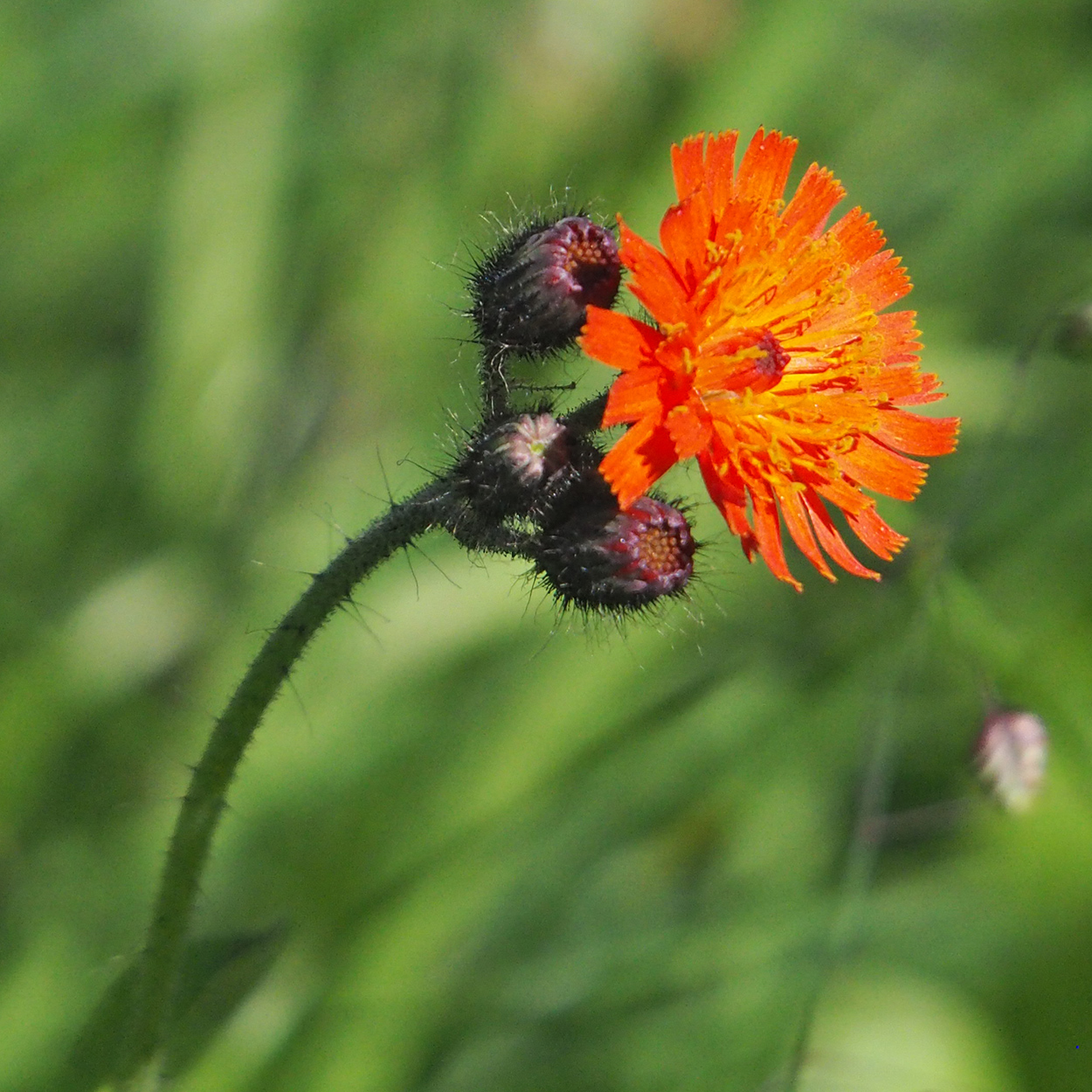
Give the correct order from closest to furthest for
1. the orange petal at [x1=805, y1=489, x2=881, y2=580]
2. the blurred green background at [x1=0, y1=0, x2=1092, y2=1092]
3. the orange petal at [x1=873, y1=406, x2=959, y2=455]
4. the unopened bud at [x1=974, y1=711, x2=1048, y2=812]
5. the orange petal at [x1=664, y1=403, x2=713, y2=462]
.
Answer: the orange petal at [x1=664, y1=403, x2=713, y2=462]
the orange petal at [x1=805, y1=489, x2=881, y2=580]
the orange petal at [x1=873, y1=406, x2=959, y2=455]
the unopened bud at [x1=974, y1=711, x2=1048, y2=812]
the blurred green background at [x1=0, y1=0, x2=1092, y2=1092]

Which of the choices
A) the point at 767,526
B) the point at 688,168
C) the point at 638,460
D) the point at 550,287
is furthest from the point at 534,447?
the point at 688,168

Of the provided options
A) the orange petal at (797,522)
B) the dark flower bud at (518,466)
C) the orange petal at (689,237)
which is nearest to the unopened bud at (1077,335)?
the orange petal at (797,522)

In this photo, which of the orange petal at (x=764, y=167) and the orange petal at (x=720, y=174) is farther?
the orange petal at (x=764, y=167)

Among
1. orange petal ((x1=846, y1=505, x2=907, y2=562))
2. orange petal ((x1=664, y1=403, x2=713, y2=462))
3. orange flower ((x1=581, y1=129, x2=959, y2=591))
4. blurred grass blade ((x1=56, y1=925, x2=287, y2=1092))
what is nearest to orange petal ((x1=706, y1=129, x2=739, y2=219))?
orange flower ((x1=581, y1=129, x2=959, y2=591))

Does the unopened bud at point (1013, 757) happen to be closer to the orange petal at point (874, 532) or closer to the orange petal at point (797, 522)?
the orange petal at point (874, 532)

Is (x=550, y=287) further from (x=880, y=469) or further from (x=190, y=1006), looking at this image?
(x=190, y=1006)

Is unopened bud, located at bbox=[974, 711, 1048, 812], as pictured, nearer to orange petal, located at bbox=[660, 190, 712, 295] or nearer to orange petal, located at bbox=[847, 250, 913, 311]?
orange petal, located at bbox=[847, 250, 913, 311]

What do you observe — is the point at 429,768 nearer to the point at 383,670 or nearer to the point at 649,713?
the point at 383,670
